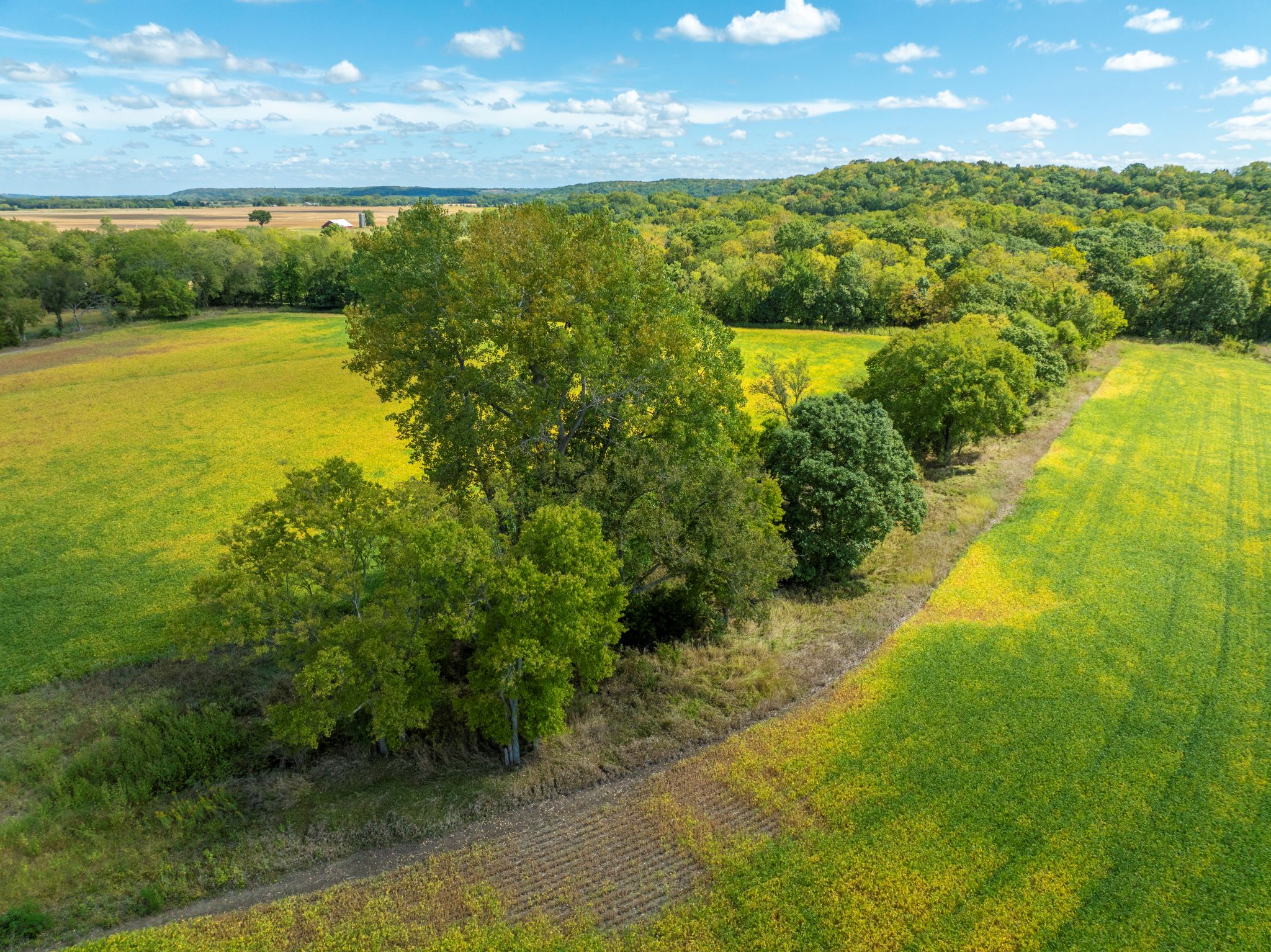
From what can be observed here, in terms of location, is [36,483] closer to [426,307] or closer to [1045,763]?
[426,307]

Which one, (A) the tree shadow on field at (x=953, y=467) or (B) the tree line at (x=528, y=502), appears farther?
(A) the tree shadow on field at (x=953, y=467)

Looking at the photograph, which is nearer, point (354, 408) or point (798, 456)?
point (798, 456)

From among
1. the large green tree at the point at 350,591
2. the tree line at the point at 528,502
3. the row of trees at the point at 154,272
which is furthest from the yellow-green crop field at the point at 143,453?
the large green tree at the point at 350,591

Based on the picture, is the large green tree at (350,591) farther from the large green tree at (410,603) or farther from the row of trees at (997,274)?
the row of trees at (997,274)

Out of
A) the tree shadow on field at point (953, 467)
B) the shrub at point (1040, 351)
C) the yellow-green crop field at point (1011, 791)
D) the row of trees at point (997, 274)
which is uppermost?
the row of trees at point (997, 274)

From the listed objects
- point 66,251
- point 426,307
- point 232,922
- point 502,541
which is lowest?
point 232,922

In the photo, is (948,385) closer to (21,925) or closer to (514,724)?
(514,724)

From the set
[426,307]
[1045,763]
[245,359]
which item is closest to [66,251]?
[245,359]
